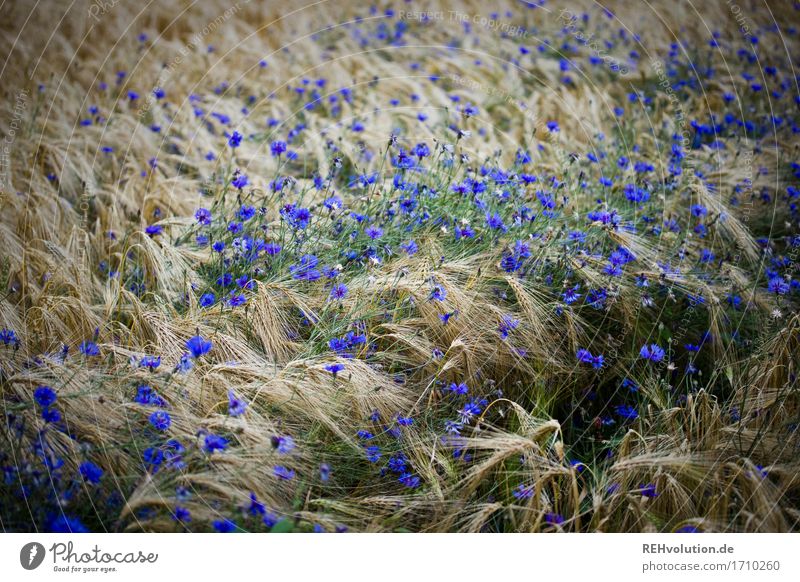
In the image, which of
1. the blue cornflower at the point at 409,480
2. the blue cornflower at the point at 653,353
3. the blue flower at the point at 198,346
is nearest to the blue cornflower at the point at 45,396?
the blue flower at the point at 198,346

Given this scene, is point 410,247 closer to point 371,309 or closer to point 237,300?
point 371,309

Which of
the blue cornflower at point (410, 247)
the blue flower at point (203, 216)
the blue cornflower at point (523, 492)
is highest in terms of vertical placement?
the blue flower at point (203, 216)

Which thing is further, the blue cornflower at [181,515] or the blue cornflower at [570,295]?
the blue cornflower at [570,295]

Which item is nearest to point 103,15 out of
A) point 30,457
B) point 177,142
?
point 177,142

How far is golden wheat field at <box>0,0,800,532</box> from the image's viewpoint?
2.00 meters

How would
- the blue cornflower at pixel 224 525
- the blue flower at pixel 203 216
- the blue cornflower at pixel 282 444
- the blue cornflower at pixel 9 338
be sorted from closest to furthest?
the blue cornflower at pixel 282 444 < the blue cornflower at pixel 224 525 < the blue cornflower at pixel 9 338 < the blue flower at pixel 203 216

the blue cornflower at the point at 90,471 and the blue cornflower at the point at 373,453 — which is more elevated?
the blue cornflower at the point at 90,471

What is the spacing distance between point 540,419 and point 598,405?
0.40 metres

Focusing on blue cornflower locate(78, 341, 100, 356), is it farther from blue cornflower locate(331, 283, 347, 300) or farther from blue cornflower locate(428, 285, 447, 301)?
blue cornflower locate(428, 285, 447, 301)

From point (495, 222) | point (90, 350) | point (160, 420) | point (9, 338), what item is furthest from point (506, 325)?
point (9, 338)

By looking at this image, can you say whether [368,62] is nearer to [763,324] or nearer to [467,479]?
[763,324]

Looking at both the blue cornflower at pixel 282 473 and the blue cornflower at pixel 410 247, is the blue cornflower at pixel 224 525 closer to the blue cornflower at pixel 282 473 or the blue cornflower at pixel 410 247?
the blue cornflower at pixel 282 473

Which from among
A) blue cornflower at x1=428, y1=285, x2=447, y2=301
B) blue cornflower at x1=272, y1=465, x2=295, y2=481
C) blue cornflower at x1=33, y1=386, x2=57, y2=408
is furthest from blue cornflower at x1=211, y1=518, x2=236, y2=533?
blue cornflower at x1=428, y1=285, x2=447, y2=301

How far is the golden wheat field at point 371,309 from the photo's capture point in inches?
78.6
